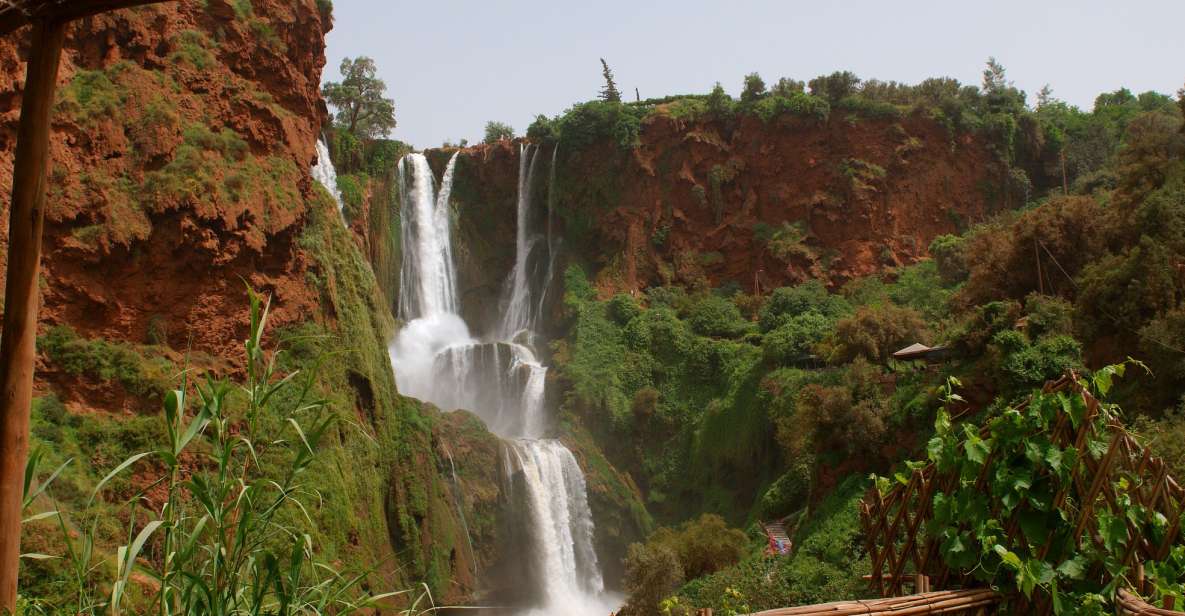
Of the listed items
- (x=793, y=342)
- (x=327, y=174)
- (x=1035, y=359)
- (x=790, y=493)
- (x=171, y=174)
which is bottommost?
(x=790, y=493)

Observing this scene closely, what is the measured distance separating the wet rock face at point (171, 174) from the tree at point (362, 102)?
81.6 feet

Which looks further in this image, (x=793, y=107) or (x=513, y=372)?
(x=793, y=107)

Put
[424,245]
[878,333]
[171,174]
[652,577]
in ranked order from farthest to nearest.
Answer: [424,245] → [878,333] → [652,577] → [171,174]

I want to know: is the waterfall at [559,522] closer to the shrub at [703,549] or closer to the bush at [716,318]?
the shrub at [703,549]

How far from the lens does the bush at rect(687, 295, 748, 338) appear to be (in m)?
39.9

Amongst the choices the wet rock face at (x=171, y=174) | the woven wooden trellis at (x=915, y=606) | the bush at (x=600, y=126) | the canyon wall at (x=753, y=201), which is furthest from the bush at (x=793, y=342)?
the woven wooden trellis at (x=915, y=606)

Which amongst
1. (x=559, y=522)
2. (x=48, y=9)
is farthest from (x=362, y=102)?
(x=48, y=9)

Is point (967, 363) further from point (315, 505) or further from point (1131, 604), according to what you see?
point (1131, 604)

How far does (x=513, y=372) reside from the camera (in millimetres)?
39062

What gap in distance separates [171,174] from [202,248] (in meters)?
1.65

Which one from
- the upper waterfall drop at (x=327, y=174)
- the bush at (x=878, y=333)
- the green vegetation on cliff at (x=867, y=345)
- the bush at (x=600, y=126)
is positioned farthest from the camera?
the bush at (x=600, y=126)

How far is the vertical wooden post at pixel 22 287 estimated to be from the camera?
3.76 meters

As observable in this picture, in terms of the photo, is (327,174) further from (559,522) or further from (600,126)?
(559,522)

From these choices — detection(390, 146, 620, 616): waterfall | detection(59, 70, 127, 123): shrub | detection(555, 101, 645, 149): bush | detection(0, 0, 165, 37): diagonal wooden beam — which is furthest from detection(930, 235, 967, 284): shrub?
detection(0, 0, 165, 37): diagonal wooden beam
